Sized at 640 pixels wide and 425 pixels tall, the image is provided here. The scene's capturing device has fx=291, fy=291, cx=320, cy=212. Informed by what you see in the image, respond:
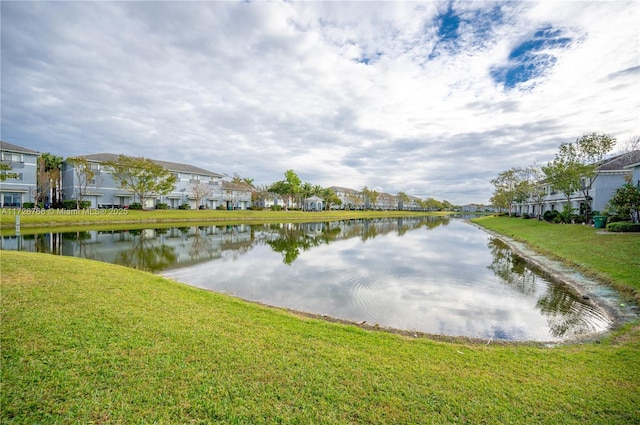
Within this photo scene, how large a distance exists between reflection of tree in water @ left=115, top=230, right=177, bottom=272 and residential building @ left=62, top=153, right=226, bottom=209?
33731 mm

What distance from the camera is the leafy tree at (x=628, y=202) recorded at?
19906mm

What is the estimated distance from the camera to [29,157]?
3906 centimetres

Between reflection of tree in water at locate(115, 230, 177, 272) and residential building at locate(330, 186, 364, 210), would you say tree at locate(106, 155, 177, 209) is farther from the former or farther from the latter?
residential building at locate(330, 186, 364, 210)

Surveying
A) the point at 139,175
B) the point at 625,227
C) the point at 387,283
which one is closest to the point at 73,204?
the point at 139,175

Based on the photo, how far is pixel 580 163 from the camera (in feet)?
91.6

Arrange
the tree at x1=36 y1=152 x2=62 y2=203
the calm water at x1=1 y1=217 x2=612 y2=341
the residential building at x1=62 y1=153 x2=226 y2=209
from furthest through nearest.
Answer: the residential building at x1=62 y1=153 x2=226 y2=209, the tree at x1=36 y1=152 x2=62 y2=203, the calm water at x1=1 y1=217 x2=612 y2=341

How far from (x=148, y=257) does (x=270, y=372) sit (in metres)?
13.3

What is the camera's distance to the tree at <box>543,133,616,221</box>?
26.7 metres

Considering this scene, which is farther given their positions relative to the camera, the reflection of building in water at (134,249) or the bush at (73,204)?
the bush at (73,204)

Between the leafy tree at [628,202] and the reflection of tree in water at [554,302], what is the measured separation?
1223 centimetres

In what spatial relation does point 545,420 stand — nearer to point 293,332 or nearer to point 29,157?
point 293,332

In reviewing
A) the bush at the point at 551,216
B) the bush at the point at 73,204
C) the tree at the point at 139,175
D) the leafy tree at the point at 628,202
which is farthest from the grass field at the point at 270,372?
the bush at the point at 73,204

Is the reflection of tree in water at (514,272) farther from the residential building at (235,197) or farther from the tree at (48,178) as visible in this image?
the residential building at (235,197)

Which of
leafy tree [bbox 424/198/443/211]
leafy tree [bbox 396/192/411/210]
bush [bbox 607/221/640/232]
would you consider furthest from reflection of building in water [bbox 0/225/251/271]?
leafy tree [bbox 424/198/443/211]
